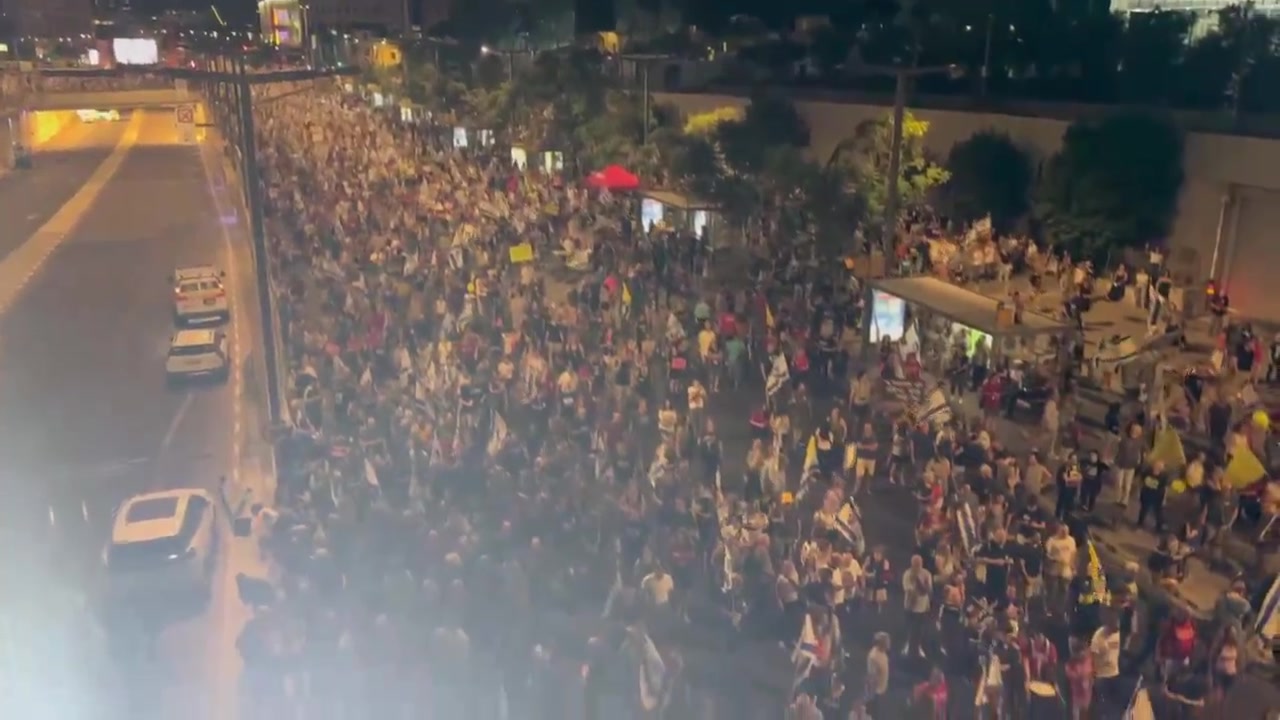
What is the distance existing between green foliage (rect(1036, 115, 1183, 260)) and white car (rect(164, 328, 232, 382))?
5.71m

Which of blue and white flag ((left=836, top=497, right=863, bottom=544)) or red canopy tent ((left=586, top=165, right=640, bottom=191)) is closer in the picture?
blue and white flag ((left=836, top=497, right=863, bottom=544))

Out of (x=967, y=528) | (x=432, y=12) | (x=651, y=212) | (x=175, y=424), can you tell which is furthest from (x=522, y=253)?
(x=967, y=528)

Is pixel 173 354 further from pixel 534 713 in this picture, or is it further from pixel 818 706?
pixel 818 706

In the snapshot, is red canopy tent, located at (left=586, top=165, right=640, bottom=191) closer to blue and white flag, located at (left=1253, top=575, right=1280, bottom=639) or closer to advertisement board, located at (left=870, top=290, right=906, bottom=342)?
advertisement board, located at (left=870, top=290, right=906, bottom=342)

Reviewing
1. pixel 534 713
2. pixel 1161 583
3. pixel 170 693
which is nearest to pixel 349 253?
pixel 170 693

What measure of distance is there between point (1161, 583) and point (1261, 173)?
12.7 feet

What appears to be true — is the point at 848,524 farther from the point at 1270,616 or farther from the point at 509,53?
the point at 509,53

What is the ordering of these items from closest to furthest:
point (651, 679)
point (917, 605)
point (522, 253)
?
point (651, 679), point (917, 605), point (522, 253)

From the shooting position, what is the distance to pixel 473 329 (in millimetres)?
5418

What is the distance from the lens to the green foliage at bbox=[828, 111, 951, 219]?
23.4 feet

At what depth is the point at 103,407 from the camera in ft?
14.7

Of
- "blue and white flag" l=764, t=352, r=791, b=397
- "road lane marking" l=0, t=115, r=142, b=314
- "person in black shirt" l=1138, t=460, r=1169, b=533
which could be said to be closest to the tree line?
"blue and white flag" l=764, t=352, r=791, b=397

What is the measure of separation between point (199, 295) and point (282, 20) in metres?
1.47

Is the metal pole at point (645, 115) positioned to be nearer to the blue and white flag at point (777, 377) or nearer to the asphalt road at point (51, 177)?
the blue and white flag at point (777, 377)
